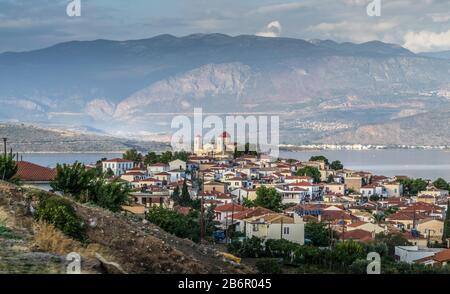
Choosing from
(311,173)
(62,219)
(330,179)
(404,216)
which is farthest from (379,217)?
(62,219)

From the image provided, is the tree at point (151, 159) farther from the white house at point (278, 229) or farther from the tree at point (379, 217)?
the white house at point (278, 229)

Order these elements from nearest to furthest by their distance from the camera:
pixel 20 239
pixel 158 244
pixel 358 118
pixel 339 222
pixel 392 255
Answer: pixel 20 239, pixel 158 244, pixel 392 255, pixel 339 222, pixel 358 118

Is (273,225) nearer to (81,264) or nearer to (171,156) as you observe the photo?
(81,264)

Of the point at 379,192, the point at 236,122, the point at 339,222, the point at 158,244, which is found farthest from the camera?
the point at 236,122

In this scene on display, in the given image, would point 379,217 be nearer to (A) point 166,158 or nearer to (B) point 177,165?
(B) point 177,165

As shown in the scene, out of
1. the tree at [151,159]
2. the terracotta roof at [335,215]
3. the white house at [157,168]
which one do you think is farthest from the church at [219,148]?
the terracotta roof at [335,215]

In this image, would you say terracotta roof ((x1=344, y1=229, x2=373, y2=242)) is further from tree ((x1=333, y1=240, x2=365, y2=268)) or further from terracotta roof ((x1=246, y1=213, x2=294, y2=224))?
tree ((x1=333, y1=240, x2=365, y2=268))
